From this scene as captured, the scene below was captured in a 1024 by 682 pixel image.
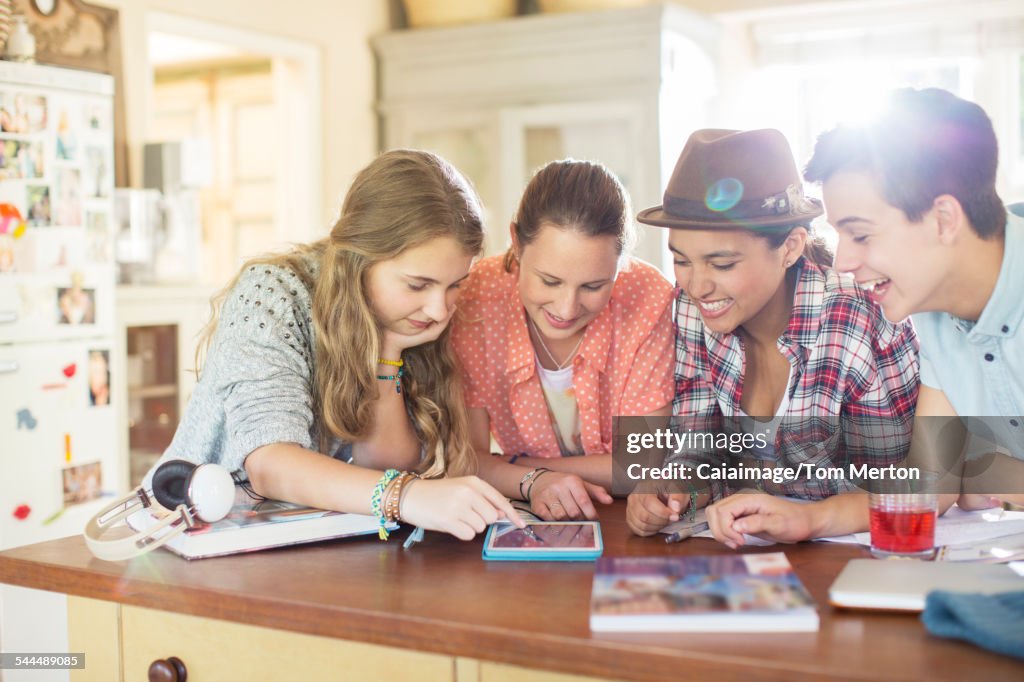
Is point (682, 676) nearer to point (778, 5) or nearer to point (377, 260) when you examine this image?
point (377, 260)

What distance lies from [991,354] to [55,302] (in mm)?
2617

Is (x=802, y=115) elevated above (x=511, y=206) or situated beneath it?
elevated above

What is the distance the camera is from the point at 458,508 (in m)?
1.42

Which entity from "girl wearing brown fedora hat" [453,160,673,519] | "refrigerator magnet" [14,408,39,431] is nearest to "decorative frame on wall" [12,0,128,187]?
"refrigerator magnet" [14,408,39,431]

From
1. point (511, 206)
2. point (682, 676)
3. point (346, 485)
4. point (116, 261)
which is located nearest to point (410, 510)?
point (346, 485)

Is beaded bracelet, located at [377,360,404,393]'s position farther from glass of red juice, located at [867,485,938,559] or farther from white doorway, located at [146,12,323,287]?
white doorway, located at [146,12,323,287]

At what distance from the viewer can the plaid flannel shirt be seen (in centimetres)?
175

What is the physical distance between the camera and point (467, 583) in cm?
125

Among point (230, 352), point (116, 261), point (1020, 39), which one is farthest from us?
point (1020, 39)

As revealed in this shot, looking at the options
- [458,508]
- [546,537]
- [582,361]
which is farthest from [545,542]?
[582,361]

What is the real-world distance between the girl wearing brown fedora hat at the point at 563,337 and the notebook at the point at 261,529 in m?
0.37

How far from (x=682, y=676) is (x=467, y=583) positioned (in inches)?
13.1

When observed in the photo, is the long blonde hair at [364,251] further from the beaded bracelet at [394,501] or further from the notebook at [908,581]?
the notebook at [908,581]

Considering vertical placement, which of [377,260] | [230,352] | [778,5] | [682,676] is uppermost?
[778,5]
